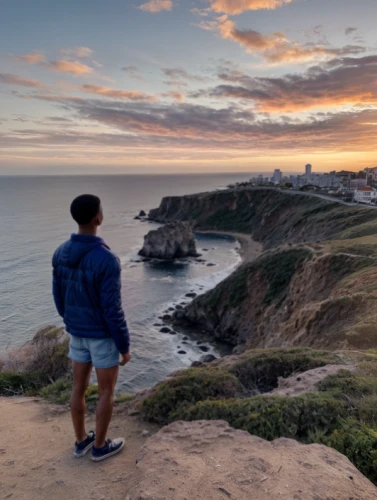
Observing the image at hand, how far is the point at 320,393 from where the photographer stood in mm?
6406

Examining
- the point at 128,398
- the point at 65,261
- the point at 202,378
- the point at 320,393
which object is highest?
the point at 65,261

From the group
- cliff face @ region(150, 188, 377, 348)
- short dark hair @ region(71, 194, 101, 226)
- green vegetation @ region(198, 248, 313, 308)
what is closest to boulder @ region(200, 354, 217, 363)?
cliff face @ region(150, 188, 377, 348)

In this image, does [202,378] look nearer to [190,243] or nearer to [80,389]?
[80,389]

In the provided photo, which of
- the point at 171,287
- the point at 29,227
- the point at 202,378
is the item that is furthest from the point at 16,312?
the point at 29,227

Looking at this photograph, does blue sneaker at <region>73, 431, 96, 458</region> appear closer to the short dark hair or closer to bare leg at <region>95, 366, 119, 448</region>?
bare leg at <region>95, 366, 119, 448</region>

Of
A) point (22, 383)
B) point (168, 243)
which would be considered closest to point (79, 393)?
point (22, 383)

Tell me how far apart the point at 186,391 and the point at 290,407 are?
2238 millimetres

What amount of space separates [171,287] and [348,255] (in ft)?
87.0

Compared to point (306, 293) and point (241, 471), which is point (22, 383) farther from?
point (306, 293)

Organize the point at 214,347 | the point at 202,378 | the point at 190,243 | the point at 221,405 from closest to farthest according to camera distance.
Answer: the point at 221,405 → the point at 202,378 → the point at 214,347 → the point at 190,243

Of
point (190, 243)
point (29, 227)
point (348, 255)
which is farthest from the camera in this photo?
point (29, 227)

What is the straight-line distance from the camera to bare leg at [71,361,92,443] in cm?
505

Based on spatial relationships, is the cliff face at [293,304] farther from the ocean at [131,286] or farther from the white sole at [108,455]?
the white sole at [108,455]

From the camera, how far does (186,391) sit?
23.8 ft
